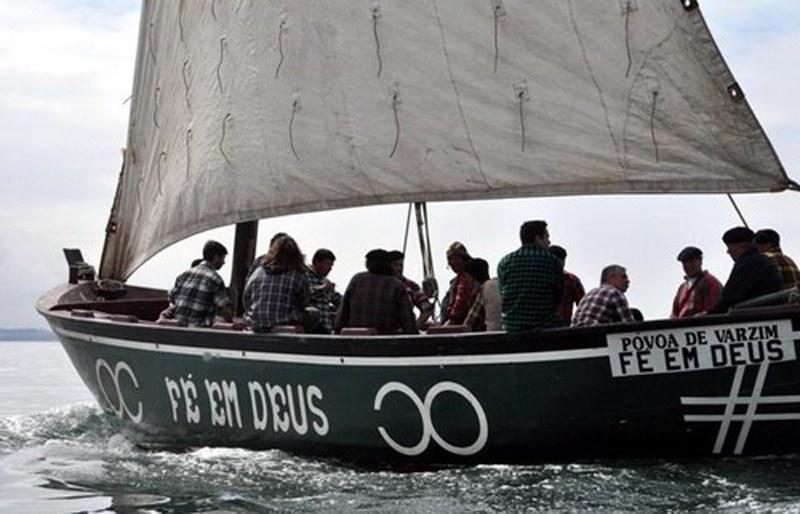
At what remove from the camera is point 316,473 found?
12.4m

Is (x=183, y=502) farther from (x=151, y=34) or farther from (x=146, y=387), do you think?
(x=151, y=34)

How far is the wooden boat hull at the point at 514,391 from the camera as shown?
36.7 ft

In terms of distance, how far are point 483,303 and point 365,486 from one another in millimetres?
2510

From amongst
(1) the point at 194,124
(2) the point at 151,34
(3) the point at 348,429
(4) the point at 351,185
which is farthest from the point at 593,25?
(2) the point at 151,34

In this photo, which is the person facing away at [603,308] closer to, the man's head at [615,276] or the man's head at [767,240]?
the man's head at [615,276]

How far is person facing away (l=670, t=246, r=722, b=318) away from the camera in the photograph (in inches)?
553

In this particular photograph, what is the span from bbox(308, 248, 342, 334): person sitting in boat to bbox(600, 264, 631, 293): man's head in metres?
2.71

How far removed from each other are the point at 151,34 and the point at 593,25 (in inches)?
262

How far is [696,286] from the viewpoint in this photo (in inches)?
557

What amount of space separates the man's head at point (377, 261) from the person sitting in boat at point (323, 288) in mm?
1052

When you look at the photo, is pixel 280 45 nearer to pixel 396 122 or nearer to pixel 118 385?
pixel 396 122

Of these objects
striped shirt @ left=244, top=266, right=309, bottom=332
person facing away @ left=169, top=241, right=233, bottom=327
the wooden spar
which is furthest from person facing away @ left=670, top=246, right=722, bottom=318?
the wooden spar

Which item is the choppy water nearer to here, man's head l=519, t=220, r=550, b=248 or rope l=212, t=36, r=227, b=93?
man's head l=519, t=220, r=550, b=248

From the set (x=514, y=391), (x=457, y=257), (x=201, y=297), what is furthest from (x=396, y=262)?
(x=514, y=391)
